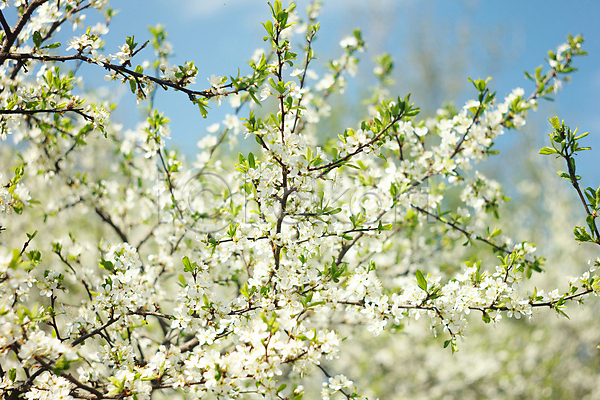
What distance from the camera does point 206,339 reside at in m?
1.59

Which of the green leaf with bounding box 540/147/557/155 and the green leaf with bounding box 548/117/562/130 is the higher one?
the green leaf with bounding box 548/117/562/130

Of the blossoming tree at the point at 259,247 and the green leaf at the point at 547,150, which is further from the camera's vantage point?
the green leaf at the point at 547,150

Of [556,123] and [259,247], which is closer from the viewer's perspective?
[556,123]

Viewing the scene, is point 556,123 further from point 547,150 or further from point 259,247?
point 259,247

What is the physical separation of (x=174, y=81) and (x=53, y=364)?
124cm

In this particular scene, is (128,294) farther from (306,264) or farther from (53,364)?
(306,264)

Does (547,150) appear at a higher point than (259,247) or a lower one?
higher

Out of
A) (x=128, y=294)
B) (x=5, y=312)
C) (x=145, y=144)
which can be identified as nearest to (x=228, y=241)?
(x=128, y=294)

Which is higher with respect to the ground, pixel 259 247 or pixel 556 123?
pixel 556 123

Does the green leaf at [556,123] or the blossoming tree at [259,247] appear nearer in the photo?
the blossoming tree at [259,247]

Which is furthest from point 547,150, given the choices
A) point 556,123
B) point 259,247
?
point 259,247

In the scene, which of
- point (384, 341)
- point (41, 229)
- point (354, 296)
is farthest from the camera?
point (384, 341)

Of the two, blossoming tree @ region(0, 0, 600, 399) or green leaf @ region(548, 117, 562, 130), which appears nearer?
blossoming tree @ region(0, 0, 600, 399)

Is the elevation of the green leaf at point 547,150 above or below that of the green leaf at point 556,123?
below
